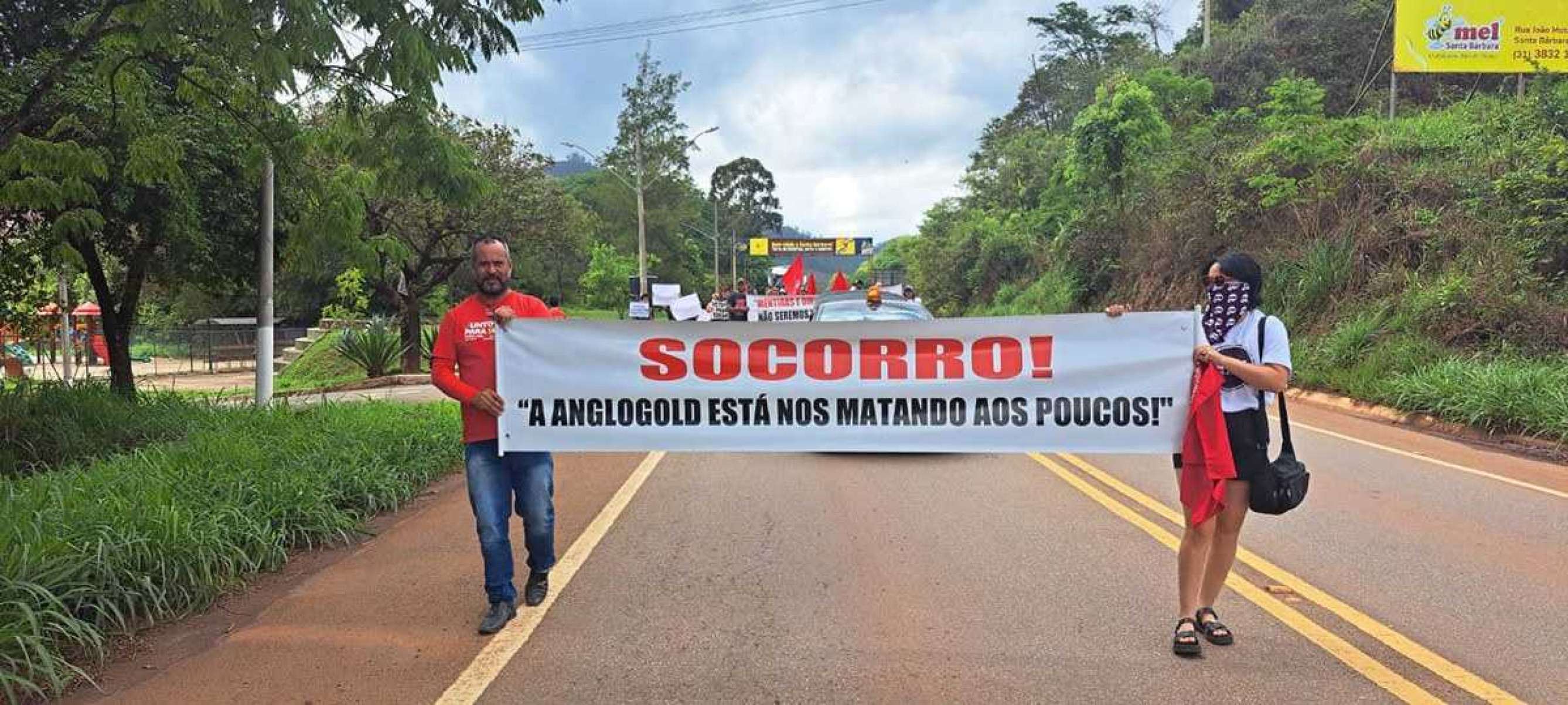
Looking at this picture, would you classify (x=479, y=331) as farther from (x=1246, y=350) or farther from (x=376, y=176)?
(x=376, y=176)

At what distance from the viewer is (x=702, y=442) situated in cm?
515

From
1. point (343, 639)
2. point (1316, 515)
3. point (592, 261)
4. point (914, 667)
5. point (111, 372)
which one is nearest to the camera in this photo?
point (914, 667)

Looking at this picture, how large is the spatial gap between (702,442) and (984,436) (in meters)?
1.45

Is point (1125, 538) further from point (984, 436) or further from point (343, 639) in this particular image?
point (343, 639)

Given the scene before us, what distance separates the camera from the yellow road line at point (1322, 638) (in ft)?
12.5

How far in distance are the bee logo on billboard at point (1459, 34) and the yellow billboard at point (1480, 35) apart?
0.04 feet

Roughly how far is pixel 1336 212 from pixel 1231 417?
16.9 metres

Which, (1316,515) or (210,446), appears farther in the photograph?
(210,446)

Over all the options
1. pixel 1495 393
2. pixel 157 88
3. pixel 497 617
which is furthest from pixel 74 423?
pixel 1495 393

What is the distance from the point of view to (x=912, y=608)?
484cm

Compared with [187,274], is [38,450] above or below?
below

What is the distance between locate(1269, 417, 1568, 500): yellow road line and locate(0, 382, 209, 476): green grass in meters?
11.8

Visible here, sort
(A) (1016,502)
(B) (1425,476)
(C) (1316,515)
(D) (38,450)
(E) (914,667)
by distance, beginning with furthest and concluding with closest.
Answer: (D) (38,450) < (B) (1425,476) < (A) (1016,502) < (C) (1316,515) < (E) (914,667)

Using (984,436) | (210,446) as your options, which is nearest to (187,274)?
(210,446)
